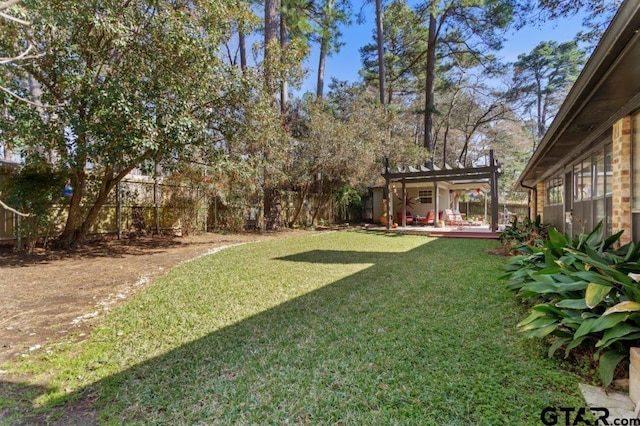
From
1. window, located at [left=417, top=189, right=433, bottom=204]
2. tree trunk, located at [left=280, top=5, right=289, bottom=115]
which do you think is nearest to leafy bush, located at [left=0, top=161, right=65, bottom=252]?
tree trunk, located at [left=280, top=5, right=289, bottom=115]

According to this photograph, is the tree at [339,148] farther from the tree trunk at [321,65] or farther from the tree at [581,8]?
the tree at [581,8]

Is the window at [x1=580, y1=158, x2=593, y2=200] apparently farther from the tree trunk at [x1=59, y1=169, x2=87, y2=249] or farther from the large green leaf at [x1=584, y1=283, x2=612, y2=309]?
the tree trunk at [x1=59, y1=169, x2=87, y2=249]

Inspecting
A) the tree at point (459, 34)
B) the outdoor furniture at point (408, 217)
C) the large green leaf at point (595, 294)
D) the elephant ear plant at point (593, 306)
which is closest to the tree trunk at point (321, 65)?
the tree at point (459, 34)

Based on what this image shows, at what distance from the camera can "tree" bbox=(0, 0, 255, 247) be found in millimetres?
5852

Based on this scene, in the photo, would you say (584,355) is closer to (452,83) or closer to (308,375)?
(308,375)

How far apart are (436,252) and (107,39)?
28.4 feet

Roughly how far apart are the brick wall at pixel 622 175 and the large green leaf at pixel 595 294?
2145mm

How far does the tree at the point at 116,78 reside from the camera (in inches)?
230

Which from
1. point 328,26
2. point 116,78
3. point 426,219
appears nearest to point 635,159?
point 116,78

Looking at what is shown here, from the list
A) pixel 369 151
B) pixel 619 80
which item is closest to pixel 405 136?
pixel 369 151

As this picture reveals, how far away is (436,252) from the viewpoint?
8.34 meters

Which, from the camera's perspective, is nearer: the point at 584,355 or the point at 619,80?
the point at 584,355

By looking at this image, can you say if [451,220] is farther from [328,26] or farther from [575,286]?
[575,286]

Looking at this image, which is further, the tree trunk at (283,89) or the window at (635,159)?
the tree trunk at (283,89)
